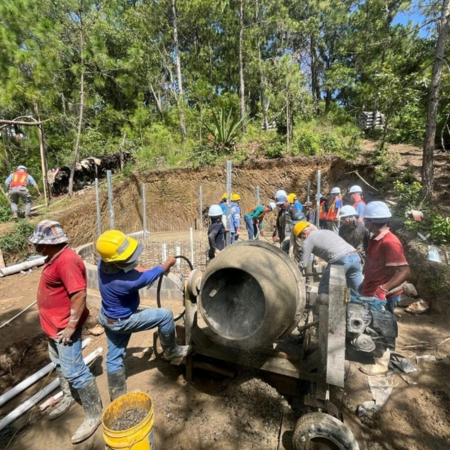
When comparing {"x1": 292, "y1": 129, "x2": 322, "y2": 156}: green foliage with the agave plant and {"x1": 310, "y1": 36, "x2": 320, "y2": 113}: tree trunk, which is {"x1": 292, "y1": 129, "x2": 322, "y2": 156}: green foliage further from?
{"x1": 310, "y1": 36, "x2": 320, "y2": 113}: tree trunk

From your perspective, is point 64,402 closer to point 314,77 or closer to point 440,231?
point 440,231

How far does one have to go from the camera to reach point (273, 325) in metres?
2.16

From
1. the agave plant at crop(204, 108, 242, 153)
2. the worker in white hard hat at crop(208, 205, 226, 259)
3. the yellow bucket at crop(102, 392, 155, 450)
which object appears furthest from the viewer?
the agave plant at crop(204, 108, 242, 153)

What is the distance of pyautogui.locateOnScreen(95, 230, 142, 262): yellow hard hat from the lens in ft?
7.42

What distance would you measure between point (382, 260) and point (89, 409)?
3257 mm

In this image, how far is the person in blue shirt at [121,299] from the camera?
7.57 ft

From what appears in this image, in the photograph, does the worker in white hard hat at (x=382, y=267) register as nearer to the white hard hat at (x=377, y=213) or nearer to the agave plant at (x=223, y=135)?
the white hard hat at (x=377, y=213)

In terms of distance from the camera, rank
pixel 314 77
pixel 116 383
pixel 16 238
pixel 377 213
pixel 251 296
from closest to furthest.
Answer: pixel 251 296 < pixel 116 383 < pixel 377 213 < pixel 16 238 < pixel 314 77

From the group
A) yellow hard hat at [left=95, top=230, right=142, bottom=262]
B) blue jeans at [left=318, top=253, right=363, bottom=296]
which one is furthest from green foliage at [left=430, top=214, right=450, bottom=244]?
yellow hard hat at [left=95, top=230, right=142, bottom=262]

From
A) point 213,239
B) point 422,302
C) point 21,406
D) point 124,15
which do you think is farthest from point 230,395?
point 124,15

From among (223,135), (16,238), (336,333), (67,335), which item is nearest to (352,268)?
(336,333)

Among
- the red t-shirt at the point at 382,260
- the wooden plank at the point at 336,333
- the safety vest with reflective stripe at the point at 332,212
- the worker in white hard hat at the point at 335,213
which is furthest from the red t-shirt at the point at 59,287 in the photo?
the safety vest with reflective stripe at the point at 332,212

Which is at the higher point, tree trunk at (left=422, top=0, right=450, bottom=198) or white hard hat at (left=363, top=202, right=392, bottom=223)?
tree trunk at (left=422, top=0, right=450, bottom=198)

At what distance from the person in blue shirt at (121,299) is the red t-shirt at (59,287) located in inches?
8.1
